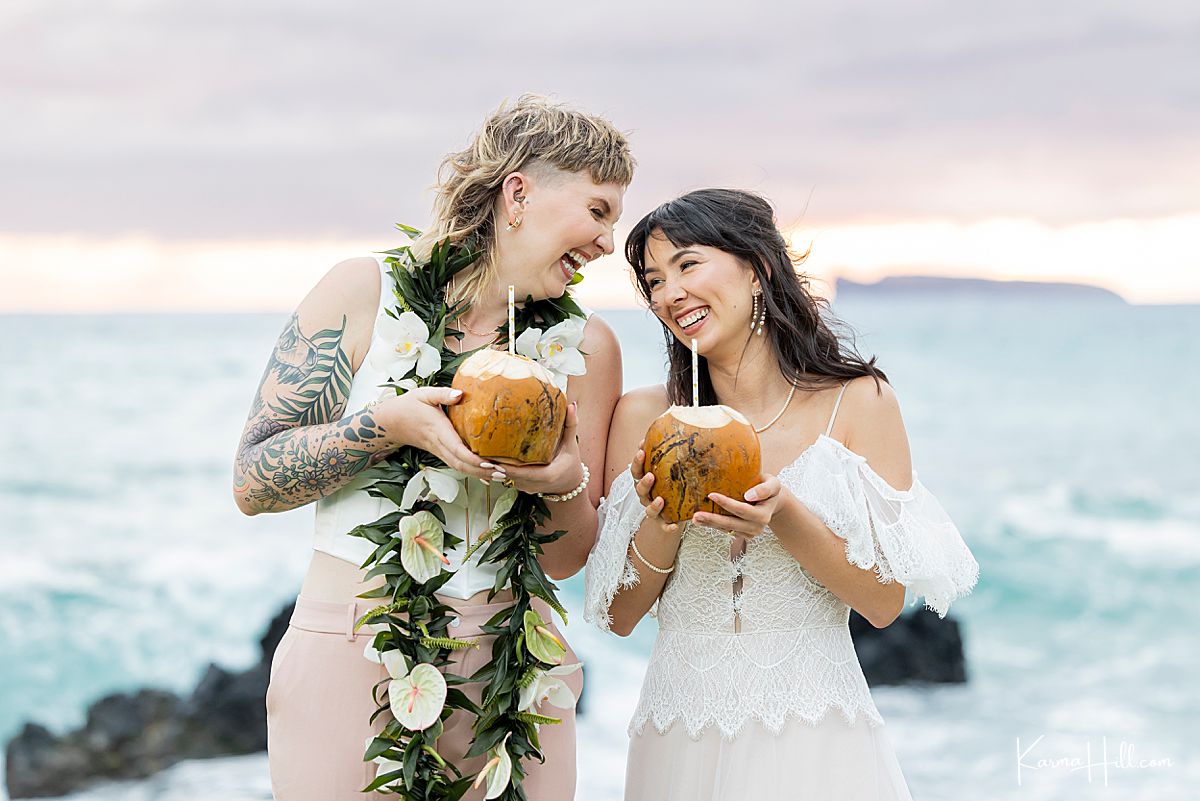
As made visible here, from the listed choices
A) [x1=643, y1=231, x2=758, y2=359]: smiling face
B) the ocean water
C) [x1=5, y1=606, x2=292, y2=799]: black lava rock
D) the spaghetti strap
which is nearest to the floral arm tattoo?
[x1=643, y1=231, x2=758, y2=359]: smiling face

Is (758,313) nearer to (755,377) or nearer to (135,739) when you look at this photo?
(755,377)

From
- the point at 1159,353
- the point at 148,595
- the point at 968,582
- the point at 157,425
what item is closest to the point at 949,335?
the point at 1159,353

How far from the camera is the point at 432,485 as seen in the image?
2.91 m

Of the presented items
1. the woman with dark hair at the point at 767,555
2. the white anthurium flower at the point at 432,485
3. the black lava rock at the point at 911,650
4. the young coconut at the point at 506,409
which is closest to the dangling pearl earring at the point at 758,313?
the woman with dark hair at the point at 767,555

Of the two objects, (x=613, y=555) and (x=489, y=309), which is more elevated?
(x=489, y=309)

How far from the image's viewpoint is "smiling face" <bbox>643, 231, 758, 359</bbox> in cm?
331

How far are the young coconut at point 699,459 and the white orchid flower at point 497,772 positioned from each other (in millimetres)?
694

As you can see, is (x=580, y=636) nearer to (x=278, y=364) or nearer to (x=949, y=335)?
(x=278, y=364)

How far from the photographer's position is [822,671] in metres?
3.22

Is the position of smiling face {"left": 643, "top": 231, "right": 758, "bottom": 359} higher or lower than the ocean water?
higher

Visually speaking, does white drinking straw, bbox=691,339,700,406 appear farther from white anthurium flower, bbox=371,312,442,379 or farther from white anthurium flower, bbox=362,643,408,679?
white anthurium flower, bbox=362,643,408,679

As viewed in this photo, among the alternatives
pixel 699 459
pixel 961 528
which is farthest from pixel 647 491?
pixel 961 528

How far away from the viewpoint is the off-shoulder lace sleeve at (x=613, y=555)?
3279mm

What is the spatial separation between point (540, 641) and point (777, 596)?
0.68m
